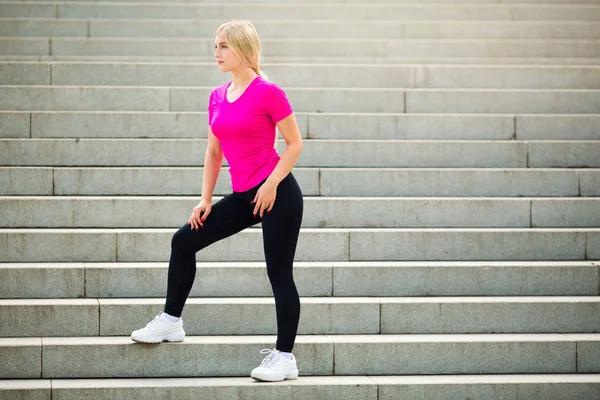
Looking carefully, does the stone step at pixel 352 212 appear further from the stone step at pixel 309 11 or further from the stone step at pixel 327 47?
A: the stone step at pixel 309 11

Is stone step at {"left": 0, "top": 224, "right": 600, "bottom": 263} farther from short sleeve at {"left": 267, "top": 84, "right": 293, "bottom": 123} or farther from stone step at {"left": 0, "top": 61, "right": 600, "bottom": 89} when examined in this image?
stone step at {"left": 0, "top": 61, "right": 600, "bottom": 89}

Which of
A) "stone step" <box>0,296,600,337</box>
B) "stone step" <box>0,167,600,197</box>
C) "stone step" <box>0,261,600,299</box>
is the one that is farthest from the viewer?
"stone step" <box>0,167,600,197</box>

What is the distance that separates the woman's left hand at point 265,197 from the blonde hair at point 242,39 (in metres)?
0.65

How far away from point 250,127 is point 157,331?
4.37 feet

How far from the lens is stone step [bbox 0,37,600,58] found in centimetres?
930

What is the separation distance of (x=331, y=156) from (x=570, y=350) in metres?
2.58

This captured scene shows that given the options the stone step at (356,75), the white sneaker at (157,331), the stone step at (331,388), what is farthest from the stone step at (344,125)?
the stone step at (331,388)

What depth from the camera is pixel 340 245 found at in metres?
6.65

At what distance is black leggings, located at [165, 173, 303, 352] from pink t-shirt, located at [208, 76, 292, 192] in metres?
0.10

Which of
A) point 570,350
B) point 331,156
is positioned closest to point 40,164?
point 331,156

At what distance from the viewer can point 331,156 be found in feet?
25.0

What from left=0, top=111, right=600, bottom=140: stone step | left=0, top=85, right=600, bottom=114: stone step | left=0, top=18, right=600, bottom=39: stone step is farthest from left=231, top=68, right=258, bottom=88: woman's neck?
left=0, top=18, right=600, bottom=39: stone step

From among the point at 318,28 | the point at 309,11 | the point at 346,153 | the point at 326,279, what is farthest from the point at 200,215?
the point at 309,11

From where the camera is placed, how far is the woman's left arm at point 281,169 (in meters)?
4.96
